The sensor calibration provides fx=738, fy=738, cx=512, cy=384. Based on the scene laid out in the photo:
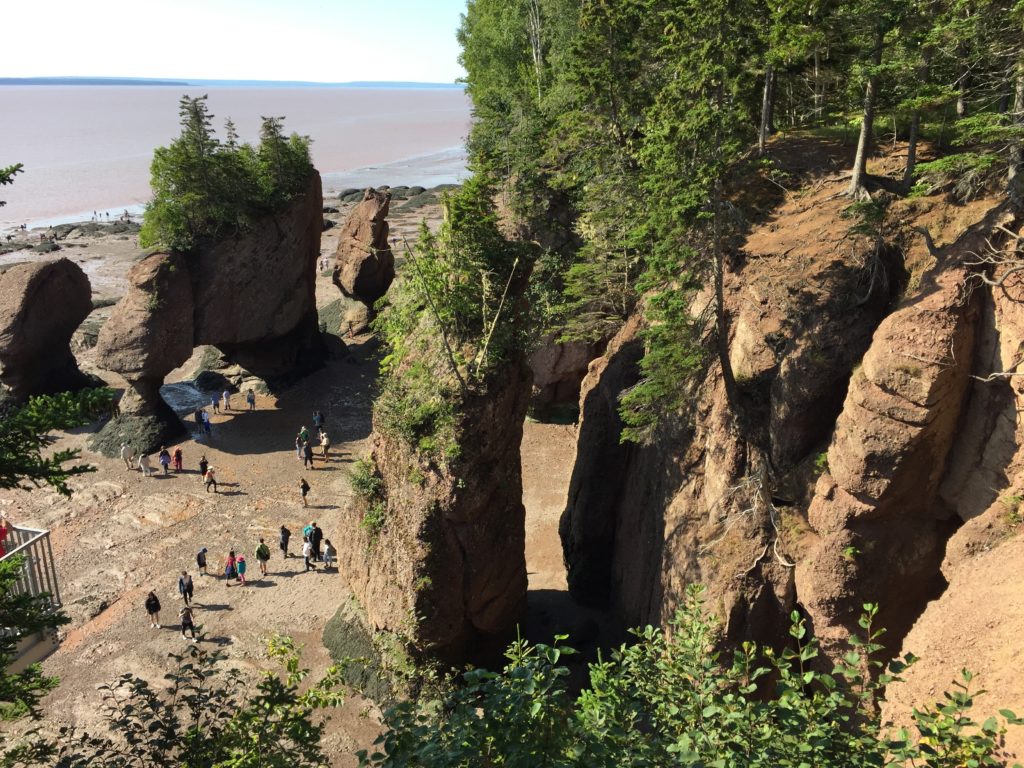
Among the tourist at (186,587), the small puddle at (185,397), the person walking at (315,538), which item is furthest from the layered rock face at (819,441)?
the small puddle at (185,397)

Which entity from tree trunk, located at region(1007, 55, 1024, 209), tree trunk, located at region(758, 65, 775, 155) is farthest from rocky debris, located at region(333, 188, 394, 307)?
tree trunk, located at region(1007, 55, 1024, 209)

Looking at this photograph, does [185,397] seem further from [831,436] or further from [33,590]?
[831,436]

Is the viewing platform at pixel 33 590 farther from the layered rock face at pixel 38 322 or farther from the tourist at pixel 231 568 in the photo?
the layered rock face at pixel 38 322

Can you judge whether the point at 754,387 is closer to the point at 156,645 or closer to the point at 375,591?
the point at 375,591

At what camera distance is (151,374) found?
91.9ft

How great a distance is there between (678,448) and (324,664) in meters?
9.49

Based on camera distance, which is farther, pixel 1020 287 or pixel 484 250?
pixel 484 250

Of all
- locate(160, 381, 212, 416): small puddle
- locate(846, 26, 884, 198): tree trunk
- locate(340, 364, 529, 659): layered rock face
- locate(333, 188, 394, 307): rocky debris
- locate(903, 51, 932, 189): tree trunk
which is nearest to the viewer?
locate(903, 51, 932, 189): tree trunk

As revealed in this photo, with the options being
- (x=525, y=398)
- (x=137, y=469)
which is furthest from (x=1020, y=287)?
(x=137, y=469)

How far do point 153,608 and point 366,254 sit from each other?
20952 millimetres

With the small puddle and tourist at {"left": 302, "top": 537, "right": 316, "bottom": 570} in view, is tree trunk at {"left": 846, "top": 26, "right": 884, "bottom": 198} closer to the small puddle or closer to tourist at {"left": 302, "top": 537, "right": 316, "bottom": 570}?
tourist at {"left": 302, "top": 537, "right": 316, "bottom": 570}

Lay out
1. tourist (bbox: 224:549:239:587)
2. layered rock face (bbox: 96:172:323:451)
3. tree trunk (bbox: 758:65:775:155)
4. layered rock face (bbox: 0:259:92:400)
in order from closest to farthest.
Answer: tree trunk (bbox: 758:65:775:155)
tourist (bbox: 224:549:239:587)
layered rock face (bbox: 96:172:323:451)
layered rock face (bbox: 0:259:92:400)

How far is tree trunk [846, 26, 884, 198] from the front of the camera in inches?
561

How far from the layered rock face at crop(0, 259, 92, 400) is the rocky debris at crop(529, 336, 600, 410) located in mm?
19325
